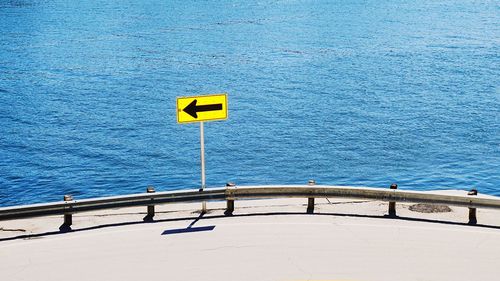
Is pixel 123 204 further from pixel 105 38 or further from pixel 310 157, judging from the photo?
pixel 105 38

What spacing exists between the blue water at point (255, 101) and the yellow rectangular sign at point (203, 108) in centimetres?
1691

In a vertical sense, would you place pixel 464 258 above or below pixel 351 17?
below

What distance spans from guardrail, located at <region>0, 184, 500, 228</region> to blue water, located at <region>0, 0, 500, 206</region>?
15.8 metres

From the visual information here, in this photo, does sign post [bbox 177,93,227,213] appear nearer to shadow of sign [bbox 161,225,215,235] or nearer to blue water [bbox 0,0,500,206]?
shadow of sign [bbox 161,225,215,235]

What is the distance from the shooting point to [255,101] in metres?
47.8

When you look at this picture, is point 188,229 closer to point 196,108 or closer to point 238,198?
point 238,198

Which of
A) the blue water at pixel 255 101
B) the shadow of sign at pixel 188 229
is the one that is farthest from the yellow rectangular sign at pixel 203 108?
the blue water at pixel 255 101

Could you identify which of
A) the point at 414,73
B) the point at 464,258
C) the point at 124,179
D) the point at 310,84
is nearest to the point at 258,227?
Answer: the point at 464,258

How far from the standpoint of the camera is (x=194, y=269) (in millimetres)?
13078

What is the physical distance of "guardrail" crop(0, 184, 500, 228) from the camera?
15.1m

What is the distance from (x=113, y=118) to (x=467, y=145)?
19.2 meters

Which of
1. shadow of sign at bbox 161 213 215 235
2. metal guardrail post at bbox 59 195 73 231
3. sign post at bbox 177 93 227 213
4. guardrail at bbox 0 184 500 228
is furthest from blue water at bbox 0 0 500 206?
shadow of sign at bbox 161 213 215 235

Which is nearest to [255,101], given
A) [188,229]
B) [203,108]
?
[203,108]

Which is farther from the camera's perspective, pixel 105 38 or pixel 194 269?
pixel 105 38
